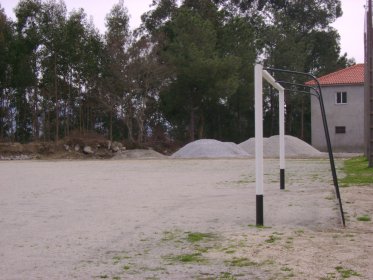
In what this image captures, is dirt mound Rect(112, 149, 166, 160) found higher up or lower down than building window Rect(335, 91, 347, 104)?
lower down

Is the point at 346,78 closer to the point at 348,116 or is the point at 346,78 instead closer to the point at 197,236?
the point at 348,116

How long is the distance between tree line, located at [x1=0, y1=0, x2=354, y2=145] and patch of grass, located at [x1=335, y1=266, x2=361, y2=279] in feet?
128

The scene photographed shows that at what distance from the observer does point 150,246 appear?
657 centimetres

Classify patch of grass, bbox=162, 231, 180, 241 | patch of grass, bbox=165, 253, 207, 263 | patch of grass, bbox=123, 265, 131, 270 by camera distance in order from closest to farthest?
patch of grass, bbox=123, 265, 131, 270 < patch of grass, bbox=165, 253, 207, 263 < patch of grass, bbox=162, 231, 180, 241

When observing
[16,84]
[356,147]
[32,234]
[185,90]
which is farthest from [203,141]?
[32,234]

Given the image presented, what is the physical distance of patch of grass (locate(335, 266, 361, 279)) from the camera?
16.3 ft

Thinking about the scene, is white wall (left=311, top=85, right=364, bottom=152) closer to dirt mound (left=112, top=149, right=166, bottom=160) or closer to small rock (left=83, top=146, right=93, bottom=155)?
dirt mound (left=112, top=149, right=166, bottom=160)

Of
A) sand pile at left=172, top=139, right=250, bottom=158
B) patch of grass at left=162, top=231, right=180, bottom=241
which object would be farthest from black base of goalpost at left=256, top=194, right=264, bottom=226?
sand pile at left=172, top=139, right=250, bottom=158

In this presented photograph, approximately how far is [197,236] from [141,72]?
123ft

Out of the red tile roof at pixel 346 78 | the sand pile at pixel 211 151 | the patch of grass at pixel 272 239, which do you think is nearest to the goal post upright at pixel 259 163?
Result: the patch of grass at pixel 272 239

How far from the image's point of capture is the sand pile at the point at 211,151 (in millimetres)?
37469

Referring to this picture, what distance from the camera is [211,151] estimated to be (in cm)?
3800

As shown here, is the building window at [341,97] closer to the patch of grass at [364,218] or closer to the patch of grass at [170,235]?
the patch of grass at [364,218]

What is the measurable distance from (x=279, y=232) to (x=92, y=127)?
4458cm
